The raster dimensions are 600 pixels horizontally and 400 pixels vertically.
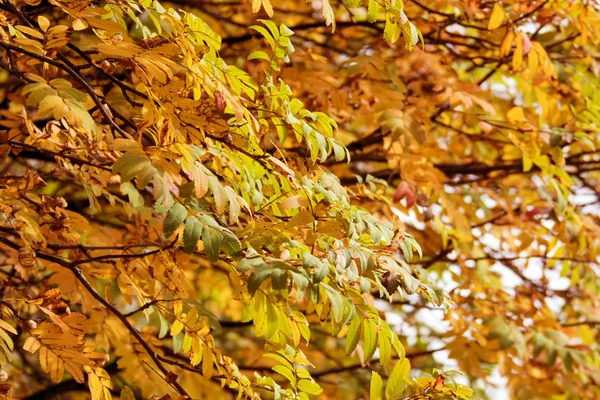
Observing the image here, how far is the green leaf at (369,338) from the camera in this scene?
162 cm

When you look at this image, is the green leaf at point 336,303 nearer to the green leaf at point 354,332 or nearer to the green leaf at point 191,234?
the green leaf at point 354,332

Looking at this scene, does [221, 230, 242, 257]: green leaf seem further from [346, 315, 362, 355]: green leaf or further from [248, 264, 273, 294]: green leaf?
[346, 315, 362, 355]: green leaf

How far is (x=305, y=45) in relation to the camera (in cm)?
395

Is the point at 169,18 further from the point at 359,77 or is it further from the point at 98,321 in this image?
the point at 359,77

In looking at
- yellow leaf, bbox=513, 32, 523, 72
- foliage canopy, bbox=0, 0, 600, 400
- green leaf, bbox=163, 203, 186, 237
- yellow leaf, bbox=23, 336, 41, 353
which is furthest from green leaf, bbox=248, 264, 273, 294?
yellow leaf, bbox=513, 32, 523, 72

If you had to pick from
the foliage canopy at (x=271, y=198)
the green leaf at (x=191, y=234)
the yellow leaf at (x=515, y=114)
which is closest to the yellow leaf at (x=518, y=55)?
the foliage canopy at (x=271, y=198)

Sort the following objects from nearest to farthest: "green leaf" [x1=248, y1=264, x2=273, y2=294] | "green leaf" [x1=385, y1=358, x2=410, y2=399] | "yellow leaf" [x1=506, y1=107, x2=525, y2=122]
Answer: "green leaf" [x1=248, y1=264, x2=273, y2=294] < "green leaf" [x1=385, y1=358, x2=410, y2=399] < "yellow leaf" [x1=506, y1=107, x2=525, y2=122]

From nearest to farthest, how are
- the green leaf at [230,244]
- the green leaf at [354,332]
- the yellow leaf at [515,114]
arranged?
the green leaf at [230,244], the green leaf at [354,332], the yellow leaf at [515,114]

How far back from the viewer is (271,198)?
1.91 m

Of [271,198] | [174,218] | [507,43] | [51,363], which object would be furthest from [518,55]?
[51,363]

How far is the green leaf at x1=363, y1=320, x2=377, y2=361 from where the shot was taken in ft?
5.33

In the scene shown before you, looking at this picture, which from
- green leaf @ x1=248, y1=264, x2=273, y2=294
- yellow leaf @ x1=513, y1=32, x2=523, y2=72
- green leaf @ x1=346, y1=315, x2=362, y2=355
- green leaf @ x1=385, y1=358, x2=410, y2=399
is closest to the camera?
green leaf @ x1=248, y1=264, x2=273, y2=294

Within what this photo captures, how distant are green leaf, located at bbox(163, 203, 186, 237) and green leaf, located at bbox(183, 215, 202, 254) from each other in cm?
2

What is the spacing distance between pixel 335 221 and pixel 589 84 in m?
2.13
